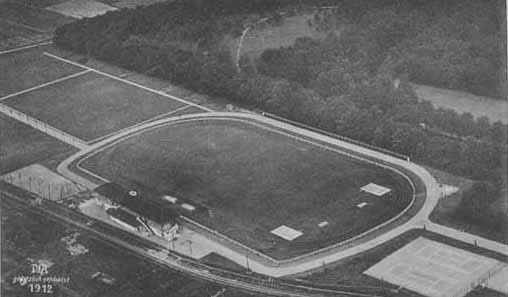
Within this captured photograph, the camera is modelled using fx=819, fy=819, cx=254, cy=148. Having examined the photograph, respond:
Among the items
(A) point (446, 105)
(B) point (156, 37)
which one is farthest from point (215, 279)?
(B) point (156, 37)

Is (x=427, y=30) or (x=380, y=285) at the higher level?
(x=427, y=30)

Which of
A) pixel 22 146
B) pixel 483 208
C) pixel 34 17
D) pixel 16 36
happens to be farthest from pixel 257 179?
pixel 34 17

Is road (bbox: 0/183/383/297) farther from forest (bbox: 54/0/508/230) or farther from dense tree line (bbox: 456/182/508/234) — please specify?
forest (bbox: 54/0/508/230)

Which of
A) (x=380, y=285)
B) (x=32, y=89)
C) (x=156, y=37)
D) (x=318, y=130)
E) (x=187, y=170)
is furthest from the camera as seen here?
(x=156, y=37)

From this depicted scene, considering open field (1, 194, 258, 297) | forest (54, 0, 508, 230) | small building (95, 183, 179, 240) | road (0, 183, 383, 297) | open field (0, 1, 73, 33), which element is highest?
forest (54, 0, 508, 230)

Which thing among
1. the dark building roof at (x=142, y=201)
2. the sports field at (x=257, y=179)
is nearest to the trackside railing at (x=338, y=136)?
the sports field at (x=257, y=179)

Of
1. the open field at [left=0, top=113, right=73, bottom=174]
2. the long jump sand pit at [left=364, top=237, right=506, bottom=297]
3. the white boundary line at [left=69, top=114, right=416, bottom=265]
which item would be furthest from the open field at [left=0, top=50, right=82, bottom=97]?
the long jump sand pit at [left=364, top=237, right=506, bottom=297]

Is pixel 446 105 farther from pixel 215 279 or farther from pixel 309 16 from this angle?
pixel 215 279

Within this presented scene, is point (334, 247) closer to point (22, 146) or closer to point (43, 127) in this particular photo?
point (22, 146)
